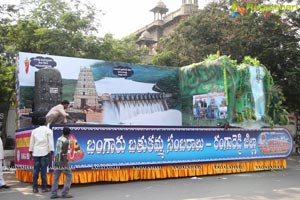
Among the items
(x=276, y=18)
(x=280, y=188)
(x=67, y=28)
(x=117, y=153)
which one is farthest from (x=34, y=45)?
(x=280, y=188)

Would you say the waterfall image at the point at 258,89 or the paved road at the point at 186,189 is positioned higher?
the waterfall image at the point at 258,89

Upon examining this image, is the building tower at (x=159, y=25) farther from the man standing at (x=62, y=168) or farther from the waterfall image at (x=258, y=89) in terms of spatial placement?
the man standing at (x=62, y=168)

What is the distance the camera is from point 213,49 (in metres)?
20.6

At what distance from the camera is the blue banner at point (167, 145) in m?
9.34

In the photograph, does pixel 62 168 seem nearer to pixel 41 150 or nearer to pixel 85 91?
pixel 41 150

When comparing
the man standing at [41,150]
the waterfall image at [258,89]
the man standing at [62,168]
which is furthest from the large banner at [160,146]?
the man standing at [62,168]

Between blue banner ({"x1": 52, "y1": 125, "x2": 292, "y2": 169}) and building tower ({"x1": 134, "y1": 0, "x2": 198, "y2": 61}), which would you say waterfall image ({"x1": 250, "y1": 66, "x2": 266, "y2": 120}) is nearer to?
blue banner ({"x1": 52, "y1": 125, "x2": 292, "y2": 169})

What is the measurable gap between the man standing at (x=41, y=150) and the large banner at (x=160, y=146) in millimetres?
490

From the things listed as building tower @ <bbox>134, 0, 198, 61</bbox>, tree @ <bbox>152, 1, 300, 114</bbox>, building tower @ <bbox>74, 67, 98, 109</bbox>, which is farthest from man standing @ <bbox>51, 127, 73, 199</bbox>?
building tower @ <bbox>134, 0, 198, 61</bbox>

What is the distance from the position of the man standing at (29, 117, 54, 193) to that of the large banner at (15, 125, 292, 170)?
1.61ft

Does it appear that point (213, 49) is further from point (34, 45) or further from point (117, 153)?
point (117, 153)

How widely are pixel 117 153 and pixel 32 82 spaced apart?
4504 millimetres

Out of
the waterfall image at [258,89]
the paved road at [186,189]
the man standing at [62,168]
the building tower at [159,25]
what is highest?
the building tower at [159,25]

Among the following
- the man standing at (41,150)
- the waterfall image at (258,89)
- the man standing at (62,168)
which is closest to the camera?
the man standing at (62,168)
